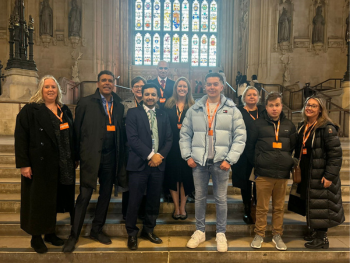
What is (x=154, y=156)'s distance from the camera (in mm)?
3162

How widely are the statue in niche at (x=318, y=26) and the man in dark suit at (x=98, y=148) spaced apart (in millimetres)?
15531

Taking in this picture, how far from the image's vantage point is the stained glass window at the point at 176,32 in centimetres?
2248

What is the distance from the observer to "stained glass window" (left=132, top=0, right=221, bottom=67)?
2248cm

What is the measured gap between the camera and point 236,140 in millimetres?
3148

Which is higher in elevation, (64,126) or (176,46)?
(176,46)

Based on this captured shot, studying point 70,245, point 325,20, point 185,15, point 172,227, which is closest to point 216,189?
point 172,227

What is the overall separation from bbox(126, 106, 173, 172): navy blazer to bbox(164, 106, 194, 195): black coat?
0.93 feet

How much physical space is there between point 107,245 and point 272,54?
1526cm

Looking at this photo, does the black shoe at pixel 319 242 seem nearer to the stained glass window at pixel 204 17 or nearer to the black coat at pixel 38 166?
the black coat at pixel 38 166

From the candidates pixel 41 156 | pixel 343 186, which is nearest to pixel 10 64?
pixel 41 156

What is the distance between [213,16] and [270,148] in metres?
22.3

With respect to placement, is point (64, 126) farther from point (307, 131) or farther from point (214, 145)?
point (307, 131)

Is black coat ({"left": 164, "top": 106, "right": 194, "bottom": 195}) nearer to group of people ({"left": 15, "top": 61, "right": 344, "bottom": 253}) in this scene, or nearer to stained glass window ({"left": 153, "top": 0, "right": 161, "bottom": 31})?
group of people ({"left": 15, "top": 61, "right": 344, "bottom": 253})

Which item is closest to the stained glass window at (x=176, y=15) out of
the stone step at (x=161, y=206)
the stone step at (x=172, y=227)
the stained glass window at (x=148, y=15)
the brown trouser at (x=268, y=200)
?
the stained glass window at (x=148, y=15)
